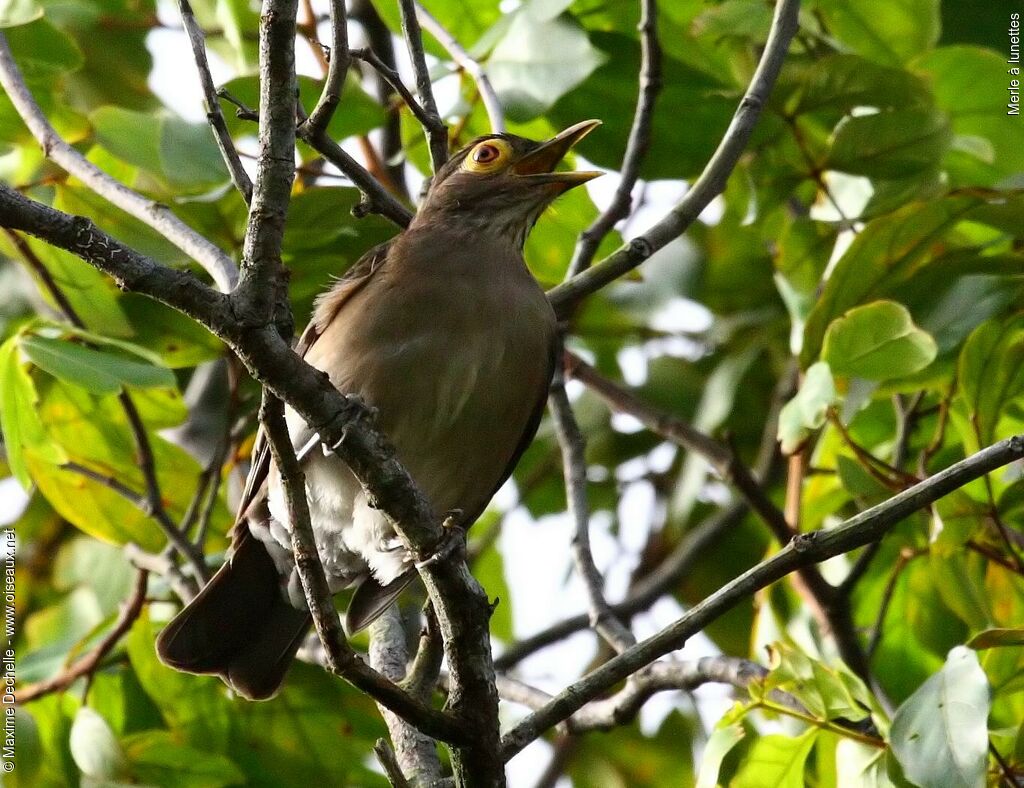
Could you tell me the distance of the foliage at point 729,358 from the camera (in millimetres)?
4141

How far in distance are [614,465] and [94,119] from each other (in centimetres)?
314

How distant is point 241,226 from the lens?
4.93m

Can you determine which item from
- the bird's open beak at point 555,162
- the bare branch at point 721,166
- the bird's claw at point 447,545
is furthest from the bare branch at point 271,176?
the bird's open beak at point 555,162

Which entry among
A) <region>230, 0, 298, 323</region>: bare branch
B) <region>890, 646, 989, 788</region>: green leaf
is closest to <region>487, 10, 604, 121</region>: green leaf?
<region>230, 0, 298, 323</region>: bare branch

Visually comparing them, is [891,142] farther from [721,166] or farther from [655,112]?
[721,166]

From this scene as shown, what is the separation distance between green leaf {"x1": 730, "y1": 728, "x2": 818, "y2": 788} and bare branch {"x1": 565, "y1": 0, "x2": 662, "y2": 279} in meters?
1.66

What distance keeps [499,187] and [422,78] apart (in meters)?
0.80

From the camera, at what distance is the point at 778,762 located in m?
3.67

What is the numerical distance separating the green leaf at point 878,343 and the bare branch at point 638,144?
2.77 feet

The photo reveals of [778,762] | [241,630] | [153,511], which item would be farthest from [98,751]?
[778,762]

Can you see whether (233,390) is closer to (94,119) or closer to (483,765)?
(94,119)

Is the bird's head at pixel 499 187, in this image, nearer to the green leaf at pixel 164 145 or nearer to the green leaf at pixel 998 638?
the green leaf at pixel 164 145

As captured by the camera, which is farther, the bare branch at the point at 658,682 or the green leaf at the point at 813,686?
the bare branch at the point at 658,682

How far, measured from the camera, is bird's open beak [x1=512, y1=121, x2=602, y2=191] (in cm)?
480
